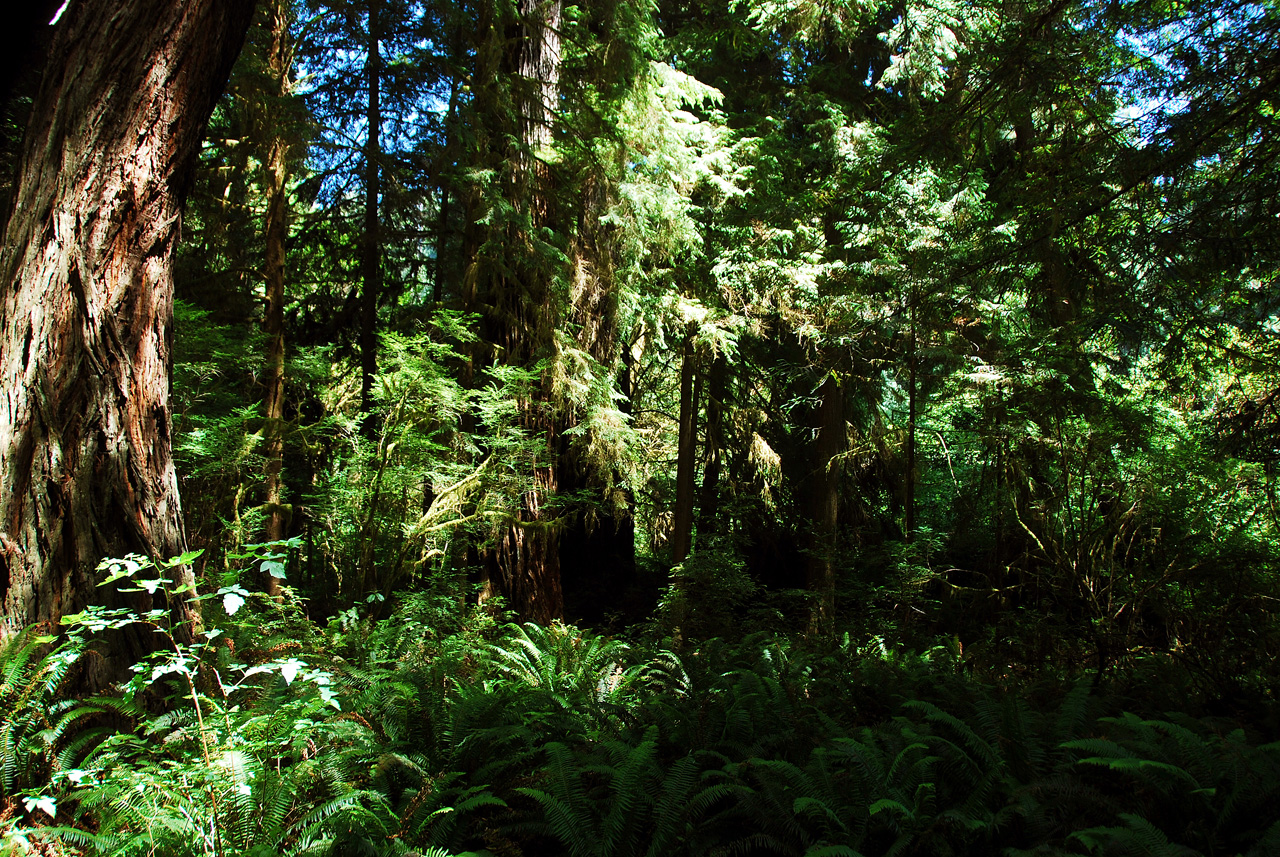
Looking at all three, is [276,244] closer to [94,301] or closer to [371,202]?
[371,202]

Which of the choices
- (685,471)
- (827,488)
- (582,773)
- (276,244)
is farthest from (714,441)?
(582,773)

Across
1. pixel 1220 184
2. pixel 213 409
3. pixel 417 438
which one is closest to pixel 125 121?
pixel 417 438

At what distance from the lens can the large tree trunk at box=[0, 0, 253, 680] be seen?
3186mm

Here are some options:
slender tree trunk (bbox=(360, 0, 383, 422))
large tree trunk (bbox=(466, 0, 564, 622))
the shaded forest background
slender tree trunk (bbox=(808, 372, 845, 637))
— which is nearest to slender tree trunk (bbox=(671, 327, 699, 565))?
the shaded forest background

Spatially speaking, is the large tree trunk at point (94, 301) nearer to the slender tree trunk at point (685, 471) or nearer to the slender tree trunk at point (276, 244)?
the slender tree trunk at point (276, 244)

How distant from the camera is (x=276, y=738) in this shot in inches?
117

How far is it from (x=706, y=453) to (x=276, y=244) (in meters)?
6.50

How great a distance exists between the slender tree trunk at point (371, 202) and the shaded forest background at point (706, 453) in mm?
59

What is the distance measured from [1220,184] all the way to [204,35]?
6272mm

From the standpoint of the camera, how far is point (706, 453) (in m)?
10.8

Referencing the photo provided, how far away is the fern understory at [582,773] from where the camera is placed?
8.27 feet

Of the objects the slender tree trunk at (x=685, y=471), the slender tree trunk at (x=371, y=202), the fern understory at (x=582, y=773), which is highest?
the slender tree trunk at (x=371, y=202)

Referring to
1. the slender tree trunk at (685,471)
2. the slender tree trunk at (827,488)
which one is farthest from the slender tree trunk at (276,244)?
the slender tree trunk at (827,488)

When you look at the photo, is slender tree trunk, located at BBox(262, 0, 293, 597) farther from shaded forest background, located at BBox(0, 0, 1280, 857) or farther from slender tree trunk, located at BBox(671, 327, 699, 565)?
slender tree trunk, located at BBox(671, 327, 699, 565)
